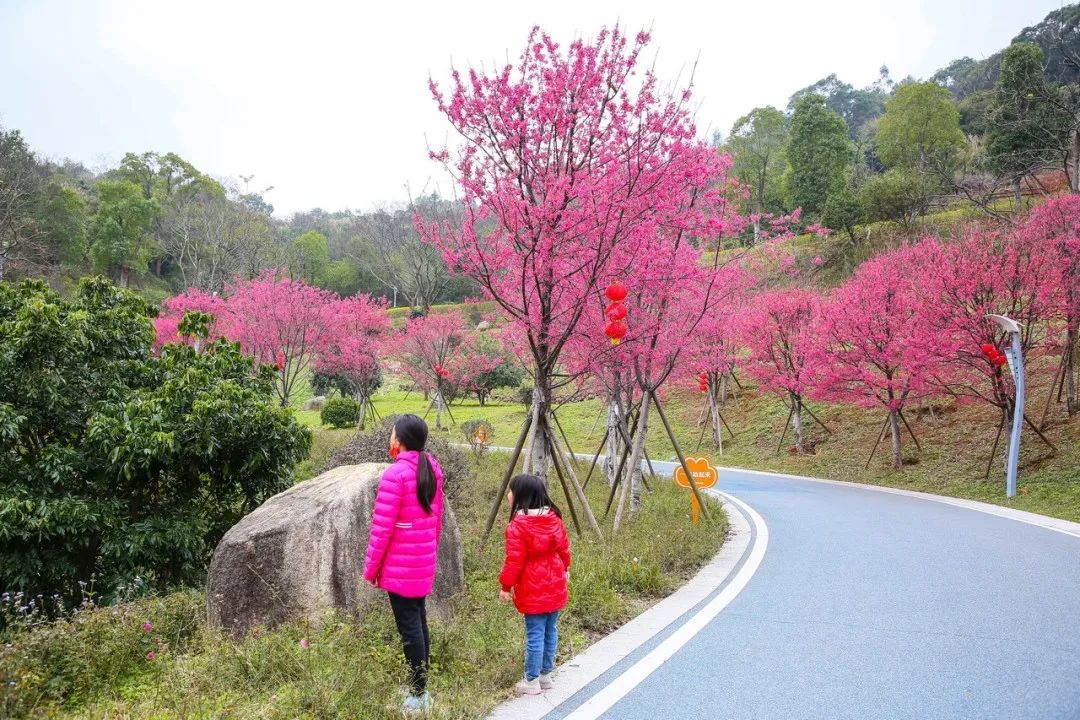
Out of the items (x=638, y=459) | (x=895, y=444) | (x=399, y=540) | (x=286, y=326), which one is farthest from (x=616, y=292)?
(x=286, y=326)

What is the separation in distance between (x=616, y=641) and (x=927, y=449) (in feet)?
54.2

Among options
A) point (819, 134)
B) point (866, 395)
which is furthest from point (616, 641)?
point (819, 134)

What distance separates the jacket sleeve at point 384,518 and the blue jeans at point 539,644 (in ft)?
3.12

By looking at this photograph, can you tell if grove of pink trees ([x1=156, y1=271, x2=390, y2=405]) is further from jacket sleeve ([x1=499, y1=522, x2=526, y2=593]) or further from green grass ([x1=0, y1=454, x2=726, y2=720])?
jacket sleeve ([x1=499, y1=522, x2=526, y2=593])

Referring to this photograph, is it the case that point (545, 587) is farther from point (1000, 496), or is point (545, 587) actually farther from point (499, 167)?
point (1000, 496)

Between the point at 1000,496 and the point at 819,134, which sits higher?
the point at 819,134

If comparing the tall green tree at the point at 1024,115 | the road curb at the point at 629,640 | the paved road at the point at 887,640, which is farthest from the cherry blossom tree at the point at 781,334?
the road curb at the point at 629,640

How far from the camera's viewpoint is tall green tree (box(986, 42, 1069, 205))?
2559cm

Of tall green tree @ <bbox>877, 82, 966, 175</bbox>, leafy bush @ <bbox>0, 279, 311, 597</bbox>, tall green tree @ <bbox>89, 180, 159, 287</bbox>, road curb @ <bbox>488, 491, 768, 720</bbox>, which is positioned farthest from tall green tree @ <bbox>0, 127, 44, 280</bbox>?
tall green tree @ <bbox>877, 82, 966, 175</bbox>

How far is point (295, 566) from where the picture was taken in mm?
4785

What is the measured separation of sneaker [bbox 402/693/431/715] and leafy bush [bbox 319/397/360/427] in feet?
86.5

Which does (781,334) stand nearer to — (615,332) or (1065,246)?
(1065,246)

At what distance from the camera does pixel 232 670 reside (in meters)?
3.84


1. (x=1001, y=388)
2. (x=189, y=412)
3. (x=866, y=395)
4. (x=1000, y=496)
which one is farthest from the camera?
(x=866, y=395)
